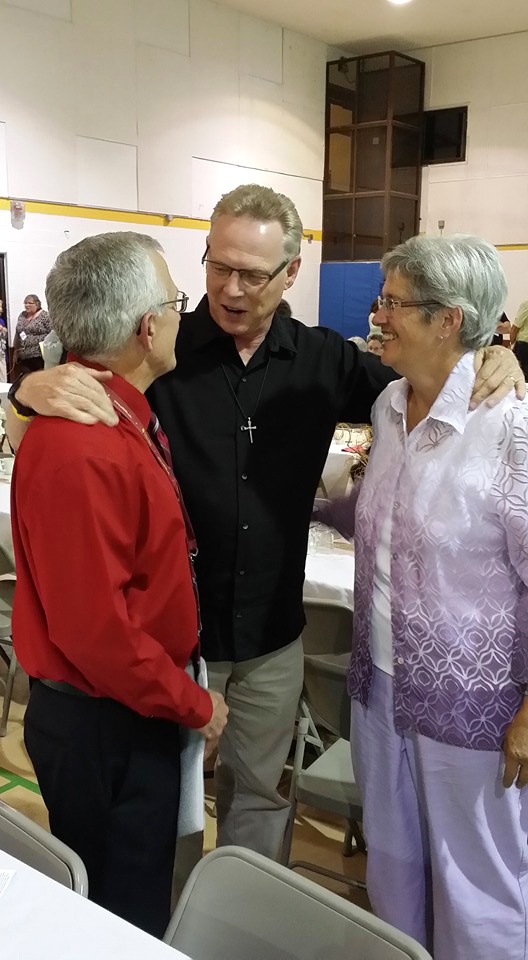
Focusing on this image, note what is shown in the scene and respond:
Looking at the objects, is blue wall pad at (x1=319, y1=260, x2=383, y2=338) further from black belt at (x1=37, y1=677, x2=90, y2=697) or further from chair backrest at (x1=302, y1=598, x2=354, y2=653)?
black belt at (x1=37, y1=677, x2=90, y2=697)

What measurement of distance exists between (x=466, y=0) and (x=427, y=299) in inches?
450

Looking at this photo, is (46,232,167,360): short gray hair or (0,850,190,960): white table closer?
(0,850,190,960): white table

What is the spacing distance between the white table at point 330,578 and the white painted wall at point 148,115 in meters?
7.63

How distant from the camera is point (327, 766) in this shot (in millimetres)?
2346

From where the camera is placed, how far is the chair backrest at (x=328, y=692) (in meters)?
2.38

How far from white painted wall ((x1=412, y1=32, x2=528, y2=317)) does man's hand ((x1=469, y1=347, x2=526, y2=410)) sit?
11761 mm

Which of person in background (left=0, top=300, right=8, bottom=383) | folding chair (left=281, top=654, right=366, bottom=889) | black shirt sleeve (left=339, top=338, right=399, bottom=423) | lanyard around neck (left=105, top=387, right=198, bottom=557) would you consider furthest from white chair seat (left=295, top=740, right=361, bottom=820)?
person in background (left=0, top=300, right=8, bottom=383)

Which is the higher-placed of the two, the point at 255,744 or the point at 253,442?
the point at 253,442

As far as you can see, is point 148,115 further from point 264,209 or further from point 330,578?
point 264,209

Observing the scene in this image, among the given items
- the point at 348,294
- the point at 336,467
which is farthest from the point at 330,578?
the point at 348,294

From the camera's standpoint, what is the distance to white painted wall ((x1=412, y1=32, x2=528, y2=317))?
12672mm

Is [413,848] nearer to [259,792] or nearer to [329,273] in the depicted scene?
[259,792]

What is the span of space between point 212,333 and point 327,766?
1219 mm

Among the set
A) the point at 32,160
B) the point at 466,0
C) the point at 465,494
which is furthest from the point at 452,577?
the point at 466,0
